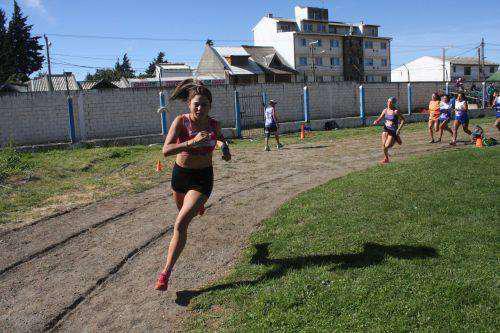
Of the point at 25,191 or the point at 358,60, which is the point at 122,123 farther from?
the point at 358,60

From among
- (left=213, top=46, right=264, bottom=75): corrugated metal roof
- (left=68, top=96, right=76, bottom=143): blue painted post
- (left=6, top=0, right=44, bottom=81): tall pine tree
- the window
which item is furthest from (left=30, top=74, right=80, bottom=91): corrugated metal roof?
the window

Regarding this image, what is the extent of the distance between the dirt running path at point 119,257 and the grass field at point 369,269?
39 cm

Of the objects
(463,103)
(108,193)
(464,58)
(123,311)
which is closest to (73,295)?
(123,311)

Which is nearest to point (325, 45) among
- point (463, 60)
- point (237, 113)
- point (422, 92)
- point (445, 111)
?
point (463, 60)

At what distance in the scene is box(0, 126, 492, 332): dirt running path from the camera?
4.43m

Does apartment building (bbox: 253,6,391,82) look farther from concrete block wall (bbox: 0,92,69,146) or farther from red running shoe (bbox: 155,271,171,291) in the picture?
red running shoe (bbox: 155,271,171,291)

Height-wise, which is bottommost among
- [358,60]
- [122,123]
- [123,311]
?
[123,311]

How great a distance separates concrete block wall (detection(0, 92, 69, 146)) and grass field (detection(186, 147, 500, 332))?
48.9 feet

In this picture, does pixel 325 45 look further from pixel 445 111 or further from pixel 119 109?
pixel 445 111

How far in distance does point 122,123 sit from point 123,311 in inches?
698

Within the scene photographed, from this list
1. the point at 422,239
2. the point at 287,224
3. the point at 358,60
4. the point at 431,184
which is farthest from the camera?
the point at 358,60

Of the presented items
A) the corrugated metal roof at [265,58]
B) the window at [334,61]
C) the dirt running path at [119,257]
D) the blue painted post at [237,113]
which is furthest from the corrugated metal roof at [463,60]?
the dirt running path at [119,257]

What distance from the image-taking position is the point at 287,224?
657 centimetres

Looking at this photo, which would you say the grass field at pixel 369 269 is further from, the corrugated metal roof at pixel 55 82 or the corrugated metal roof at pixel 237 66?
the corrugated metal roof at pixel 237 66
